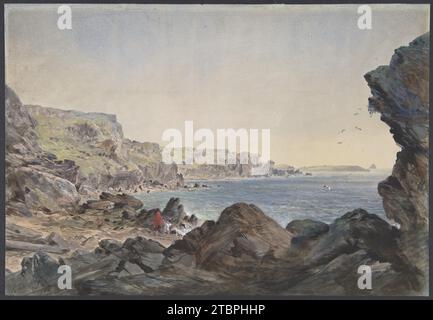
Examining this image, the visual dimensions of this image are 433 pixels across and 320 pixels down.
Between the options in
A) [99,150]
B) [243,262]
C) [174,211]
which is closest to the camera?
[243,262]

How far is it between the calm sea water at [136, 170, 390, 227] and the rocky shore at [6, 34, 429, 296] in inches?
3.7

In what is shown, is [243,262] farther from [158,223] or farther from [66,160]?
[66,160]

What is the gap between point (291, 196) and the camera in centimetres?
619

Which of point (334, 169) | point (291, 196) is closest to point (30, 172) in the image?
point (291, 196)

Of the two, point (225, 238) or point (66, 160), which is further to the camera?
point (66, 160)

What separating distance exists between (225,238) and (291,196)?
97cm

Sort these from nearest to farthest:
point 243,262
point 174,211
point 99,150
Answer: point 243,262 → point 174,211 → point 99,150

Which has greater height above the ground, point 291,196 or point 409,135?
point 409,135

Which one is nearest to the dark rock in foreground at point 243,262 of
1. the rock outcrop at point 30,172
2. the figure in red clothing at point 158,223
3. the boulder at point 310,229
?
the boulder at point 310,229

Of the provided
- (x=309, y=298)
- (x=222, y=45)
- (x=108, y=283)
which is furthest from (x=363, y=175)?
(x=108, y=283)

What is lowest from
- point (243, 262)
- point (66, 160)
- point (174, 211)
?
point (243, 262)

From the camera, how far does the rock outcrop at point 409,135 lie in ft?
19.8

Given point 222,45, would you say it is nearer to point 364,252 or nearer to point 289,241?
point 289,241

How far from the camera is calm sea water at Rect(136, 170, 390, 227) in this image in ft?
20.1
